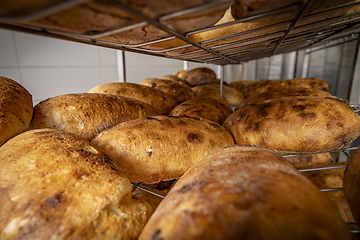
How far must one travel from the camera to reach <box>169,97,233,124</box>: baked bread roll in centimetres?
110

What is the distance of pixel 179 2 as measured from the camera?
0.36 metres

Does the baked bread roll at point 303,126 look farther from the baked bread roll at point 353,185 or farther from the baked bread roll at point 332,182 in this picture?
the baked bread roll at point 353,185

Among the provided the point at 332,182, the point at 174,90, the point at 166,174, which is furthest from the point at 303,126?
the point at 174,90

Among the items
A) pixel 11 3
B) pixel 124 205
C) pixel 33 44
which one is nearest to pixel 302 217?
pixel 124 205

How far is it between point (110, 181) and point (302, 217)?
39cm

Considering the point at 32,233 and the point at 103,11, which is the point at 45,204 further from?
the point at 103,11

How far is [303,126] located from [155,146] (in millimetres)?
618

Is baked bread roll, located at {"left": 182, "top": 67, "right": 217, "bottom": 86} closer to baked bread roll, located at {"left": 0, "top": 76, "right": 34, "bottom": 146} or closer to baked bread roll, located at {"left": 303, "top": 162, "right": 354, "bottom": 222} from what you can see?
baked bread roll, located at {"left": 303, "top": 162, "right": 354, "bottom": 222}

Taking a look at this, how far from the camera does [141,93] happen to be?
1262mm

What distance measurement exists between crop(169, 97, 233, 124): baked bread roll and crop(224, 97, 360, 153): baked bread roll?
0.74 ft

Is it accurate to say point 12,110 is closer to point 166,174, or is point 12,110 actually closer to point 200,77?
point 166,174

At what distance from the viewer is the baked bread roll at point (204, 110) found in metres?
1.10

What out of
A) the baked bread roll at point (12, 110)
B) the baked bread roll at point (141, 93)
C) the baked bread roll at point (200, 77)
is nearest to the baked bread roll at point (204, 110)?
the baked bread roll at point (141, 93)

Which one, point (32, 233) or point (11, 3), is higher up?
point (11, 3)
